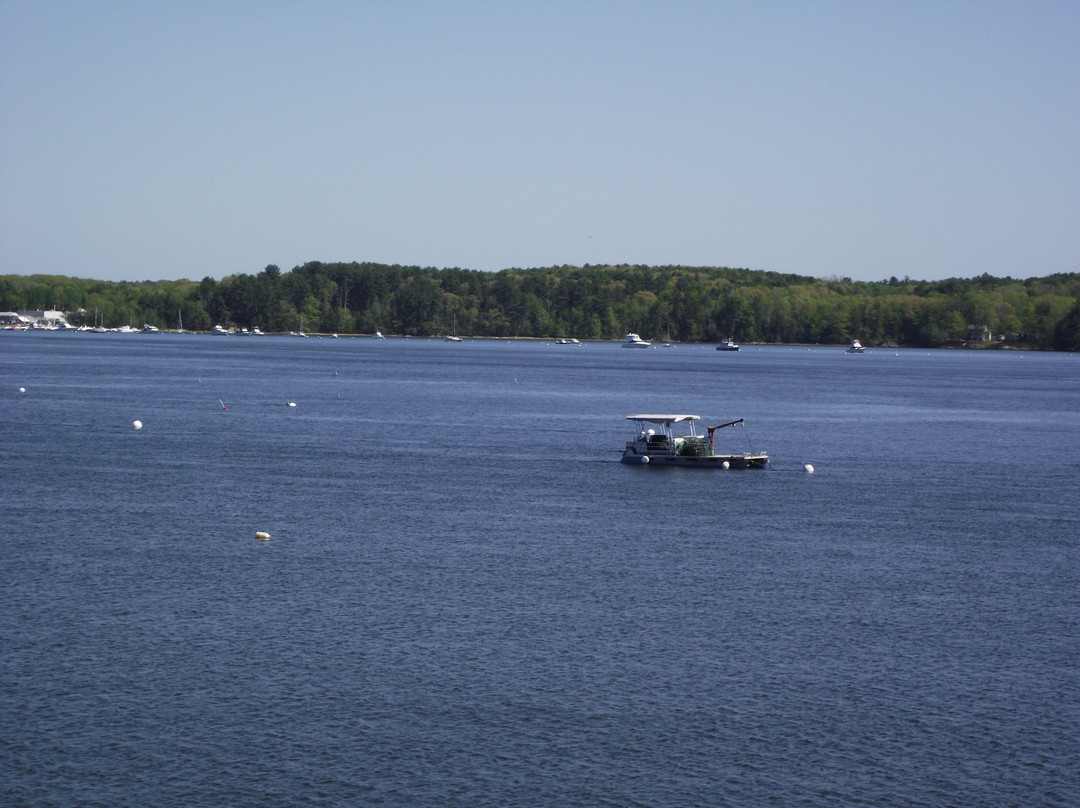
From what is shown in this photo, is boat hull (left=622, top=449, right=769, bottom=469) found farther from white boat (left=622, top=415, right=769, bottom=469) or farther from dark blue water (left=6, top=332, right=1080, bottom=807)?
dark blue water (left=6, top=332, right=1080, bottom=807)

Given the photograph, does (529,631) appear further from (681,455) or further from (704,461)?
(681,455)

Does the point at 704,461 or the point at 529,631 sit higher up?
the point at 704,461

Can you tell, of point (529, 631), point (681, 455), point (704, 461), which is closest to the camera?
Answer: point (529, 631)

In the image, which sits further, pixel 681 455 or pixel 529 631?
pixel 681 455

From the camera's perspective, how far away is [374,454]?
284 feet

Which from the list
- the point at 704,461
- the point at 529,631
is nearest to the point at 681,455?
the point at 704,461

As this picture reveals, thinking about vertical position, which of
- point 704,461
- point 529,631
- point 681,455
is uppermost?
point 681,455

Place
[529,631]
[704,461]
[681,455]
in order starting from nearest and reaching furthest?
[529,631] < [704,461] < [681,455]

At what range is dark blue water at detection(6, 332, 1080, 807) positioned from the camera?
102 ft

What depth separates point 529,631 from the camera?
41.9m

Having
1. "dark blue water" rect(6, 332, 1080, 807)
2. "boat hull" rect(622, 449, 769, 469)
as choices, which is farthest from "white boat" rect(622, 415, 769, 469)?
"dark blue water" rect(6, 332, 1080, 807)

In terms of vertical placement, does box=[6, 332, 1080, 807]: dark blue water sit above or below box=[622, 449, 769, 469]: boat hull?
below

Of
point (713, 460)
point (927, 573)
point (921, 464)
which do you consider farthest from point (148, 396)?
point (927, 573)

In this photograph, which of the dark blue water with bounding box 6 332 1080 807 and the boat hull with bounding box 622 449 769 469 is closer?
the dark blue water with bounding box 6 332 1080 807
